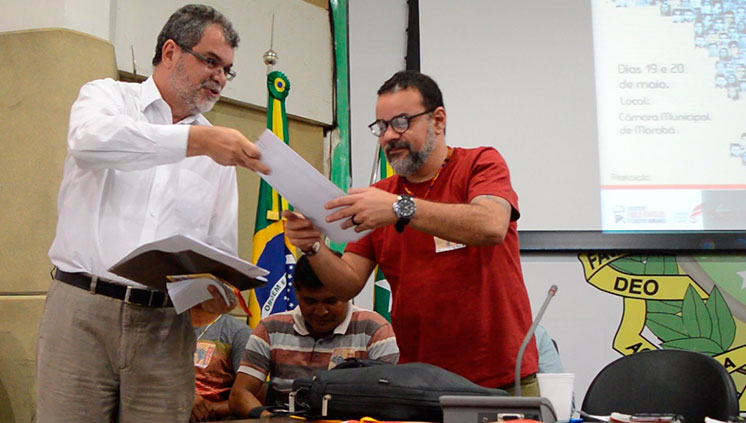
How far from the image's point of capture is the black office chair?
230 cm

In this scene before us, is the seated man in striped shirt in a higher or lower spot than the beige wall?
lower

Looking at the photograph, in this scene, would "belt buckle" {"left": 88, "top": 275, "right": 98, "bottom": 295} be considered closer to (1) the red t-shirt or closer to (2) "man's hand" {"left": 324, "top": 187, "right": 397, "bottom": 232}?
(2) "man's hand" {"left": 324, "top": 187, "right": 397, "bottom": 232}

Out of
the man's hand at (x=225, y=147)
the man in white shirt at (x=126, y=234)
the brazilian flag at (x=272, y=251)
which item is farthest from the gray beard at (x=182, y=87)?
the brazilian flag at (x=272, y=251)

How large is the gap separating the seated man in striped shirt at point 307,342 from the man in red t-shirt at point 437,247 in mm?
776

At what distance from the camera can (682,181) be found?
3920 millimetres

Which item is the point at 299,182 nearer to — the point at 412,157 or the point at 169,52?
the point at 412,157

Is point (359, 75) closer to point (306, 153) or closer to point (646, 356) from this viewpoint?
point (306, 153)

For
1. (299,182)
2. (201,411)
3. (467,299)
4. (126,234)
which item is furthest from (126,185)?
(201,411)

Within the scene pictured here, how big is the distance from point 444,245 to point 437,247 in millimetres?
22

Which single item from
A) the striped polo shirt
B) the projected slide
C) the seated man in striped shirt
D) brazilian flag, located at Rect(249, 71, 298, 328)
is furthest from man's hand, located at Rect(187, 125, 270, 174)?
the projected slide

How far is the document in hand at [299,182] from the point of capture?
5.70 ft

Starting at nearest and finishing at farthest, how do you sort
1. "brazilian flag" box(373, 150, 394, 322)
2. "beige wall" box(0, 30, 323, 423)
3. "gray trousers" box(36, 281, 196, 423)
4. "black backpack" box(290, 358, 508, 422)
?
"black backpack" box(290, 358, 508, 422)
"gray trousers" box(36, 281, 196, 423)
"beige wall" box(0, 30, 323, 423)
"brazilian flag" box(373, 150, 394, 322)

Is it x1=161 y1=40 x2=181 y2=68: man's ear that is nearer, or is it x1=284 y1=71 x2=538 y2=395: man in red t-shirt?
x1=284 y1=71 x2=538 y2=395: man in red t-shirt

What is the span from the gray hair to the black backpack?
3.45ft
